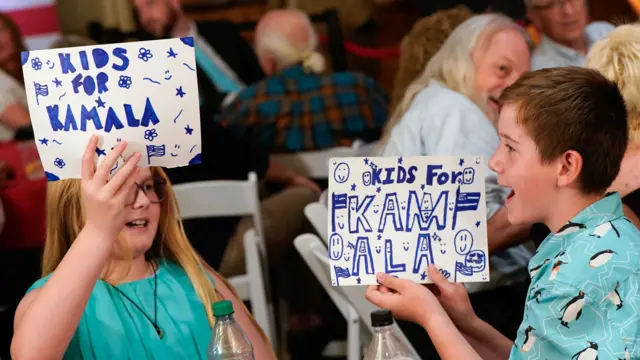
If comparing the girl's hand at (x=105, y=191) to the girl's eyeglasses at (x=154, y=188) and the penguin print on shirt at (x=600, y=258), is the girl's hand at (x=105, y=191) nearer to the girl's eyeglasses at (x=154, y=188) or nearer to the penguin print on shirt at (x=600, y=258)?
the girl's eyeglasses at (x=154, y=188)

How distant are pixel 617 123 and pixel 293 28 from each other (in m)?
3.01

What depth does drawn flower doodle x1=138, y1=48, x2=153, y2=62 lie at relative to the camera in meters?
1.67

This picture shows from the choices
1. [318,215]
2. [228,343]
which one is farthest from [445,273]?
[318,215]

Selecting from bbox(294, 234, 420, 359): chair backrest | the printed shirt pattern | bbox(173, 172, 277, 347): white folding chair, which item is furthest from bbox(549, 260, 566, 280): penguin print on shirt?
bbox(173, 172, 277, 347): white folding chair

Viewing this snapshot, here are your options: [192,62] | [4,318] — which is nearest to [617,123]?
[192,62]

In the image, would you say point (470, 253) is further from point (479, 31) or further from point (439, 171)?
point (479, 31)

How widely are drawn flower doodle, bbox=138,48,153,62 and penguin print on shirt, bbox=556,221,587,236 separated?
81cm

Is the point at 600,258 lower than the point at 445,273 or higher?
higher

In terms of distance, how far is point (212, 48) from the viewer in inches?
215

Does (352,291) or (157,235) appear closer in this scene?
(157,235)

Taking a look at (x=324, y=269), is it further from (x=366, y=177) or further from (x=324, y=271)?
(x=366, y=177)

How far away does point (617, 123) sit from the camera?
5.32 ft

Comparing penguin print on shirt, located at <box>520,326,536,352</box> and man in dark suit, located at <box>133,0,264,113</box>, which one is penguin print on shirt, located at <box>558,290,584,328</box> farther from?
man in dark suit, located at <box>133,0,264,113</box>

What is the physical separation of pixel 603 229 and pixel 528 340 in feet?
0.76
